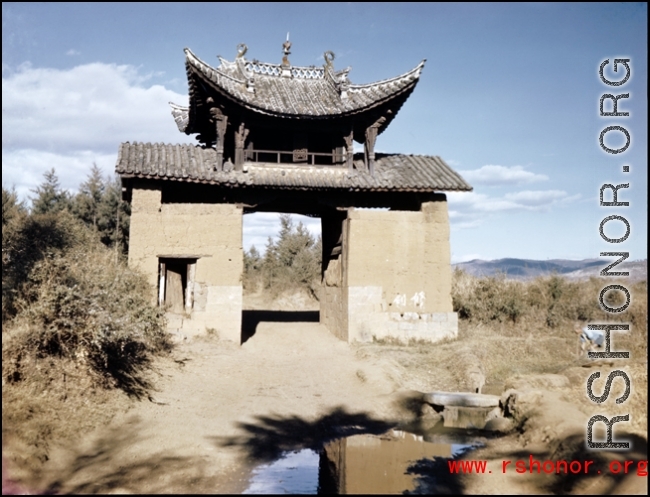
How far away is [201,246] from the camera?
1277 cm

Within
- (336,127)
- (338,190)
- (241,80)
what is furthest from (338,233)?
(241,80)

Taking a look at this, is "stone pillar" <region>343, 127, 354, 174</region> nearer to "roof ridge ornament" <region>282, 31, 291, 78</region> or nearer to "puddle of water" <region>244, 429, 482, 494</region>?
"roof ridge ornament" <region>282, 31, 291, 78</region>

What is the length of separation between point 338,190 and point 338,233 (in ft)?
5.96

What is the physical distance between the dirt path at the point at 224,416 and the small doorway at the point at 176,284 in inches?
55.5

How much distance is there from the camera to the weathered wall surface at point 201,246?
1252cm

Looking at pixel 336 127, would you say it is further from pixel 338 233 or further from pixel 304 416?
pixel 304 416

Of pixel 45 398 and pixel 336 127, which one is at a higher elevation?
pixel 336 127

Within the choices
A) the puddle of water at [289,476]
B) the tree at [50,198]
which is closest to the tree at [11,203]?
the tree at [50,198]

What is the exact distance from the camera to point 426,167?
14.9m

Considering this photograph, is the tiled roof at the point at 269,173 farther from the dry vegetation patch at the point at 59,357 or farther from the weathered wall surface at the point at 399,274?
the dry vegetation patch at the point at 59,357

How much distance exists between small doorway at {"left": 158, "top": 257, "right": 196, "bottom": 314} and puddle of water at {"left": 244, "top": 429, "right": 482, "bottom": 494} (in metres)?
6.71

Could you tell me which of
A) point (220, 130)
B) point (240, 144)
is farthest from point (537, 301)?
point (220, 130)

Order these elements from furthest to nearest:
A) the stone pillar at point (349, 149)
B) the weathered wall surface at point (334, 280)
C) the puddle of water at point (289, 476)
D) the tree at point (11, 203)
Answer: the tree at point (11, 203)
the stone pillar at point (349, 149)
the weathered wall surface at point (334, 280)
the puddle of water at point (289, 476)

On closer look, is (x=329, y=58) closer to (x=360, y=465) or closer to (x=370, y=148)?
(x=370, y=148)
